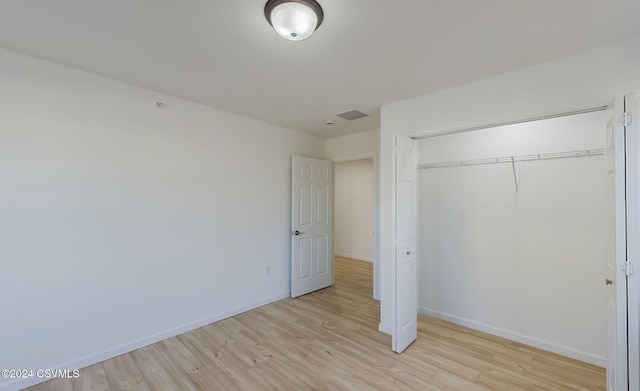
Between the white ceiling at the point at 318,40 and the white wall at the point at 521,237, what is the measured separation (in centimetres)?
100

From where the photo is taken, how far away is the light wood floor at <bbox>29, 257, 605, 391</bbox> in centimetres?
207

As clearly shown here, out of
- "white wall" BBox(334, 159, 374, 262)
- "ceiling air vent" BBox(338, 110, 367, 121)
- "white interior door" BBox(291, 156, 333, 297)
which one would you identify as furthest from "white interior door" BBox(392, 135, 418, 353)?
"white wall" BBox(334, 159, 374, 262)

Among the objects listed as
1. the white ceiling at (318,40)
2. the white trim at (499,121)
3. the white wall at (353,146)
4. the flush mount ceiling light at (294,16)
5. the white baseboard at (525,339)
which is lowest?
the white baseboard at (525,339)

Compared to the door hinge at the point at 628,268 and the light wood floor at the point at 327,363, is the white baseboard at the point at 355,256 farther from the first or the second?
the door hinge at the point at 628,268

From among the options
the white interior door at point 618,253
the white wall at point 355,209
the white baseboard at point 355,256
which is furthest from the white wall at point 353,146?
the white baseboard at point 355,256

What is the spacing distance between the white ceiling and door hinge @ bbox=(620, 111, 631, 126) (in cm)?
58

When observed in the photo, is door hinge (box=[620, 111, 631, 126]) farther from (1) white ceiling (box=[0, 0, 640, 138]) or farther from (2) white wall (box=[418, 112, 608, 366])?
(2) white wall (box=[418, 112, 608, 366])

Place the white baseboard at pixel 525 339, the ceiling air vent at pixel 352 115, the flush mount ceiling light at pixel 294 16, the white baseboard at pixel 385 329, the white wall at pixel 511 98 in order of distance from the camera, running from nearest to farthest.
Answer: the flush mount ceiling light at pixel 294 16 < the white wall at pixel 511 98 < the white baseboard at pixel 525 339 < the white baseboard at pixel 385 329 < the ceiling air vent at pixel 352 115

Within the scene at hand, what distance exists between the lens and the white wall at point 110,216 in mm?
2027

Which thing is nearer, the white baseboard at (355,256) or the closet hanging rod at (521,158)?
the closet hanging rod at (521,158)

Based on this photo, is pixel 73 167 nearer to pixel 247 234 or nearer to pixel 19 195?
pixel 19 195

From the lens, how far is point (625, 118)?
1531mm

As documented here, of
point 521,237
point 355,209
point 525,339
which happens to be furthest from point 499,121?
point 355,209

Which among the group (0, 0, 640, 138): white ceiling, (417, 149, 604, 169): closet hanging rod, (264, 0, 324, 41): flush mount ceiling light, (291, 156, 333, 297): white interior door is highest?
(0, 0, 640, 138): white ceiling
